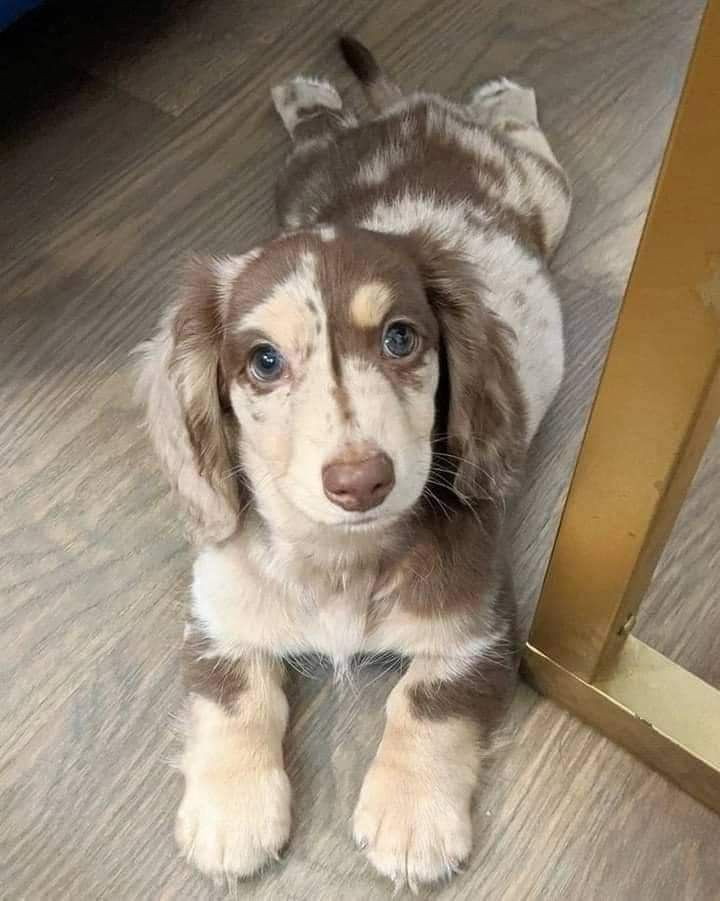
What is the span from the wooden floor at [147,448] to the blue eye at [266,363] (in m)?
0.56

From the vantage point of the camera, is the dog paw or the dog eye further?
the dog paw

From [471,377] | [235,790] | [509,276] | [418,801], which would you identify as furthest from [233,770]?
[509,276]

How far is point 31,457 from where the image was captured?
1914 millimetres

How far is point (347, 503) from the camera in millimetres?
1188

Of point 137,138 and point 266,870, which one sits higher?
point 137,138

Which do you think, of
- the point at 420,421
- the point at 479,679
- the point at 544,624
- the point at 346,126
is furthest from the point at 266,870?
the point at 346,126

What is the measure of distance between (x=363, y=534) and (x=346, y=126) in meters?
1.08

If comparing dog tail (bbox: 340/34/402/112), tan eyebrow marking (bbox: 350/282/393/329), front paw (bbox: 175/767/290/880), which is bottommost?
front paw (bbox: 175/767/290/880)

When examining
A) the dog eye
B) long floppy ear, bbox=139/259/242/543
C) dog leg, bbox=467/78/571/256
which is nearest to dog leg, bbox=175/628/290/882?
long floppy ear, bbox=139/259/242/543

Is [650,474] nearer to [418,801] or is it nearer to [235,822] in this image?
[418,801]

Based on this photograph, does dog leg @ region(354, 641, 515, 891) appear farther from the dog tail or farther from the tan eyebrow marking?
the dog tail

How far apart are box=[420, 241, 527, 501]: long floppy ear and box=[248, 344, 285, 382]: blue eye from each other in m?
0.22

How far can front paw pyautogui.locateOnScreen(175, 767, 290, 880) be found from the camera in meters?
1.46

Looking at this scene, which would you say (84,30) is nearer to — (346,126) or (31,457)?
(346,126)
